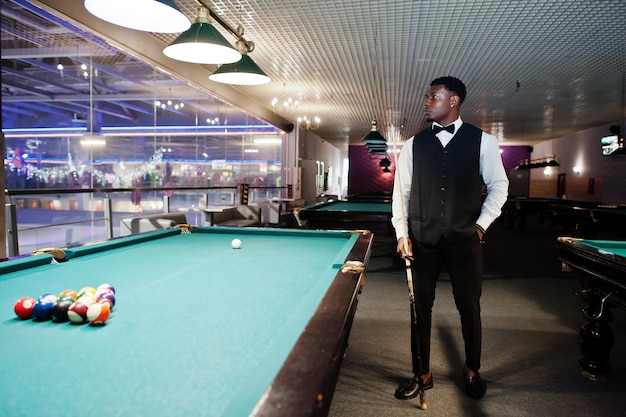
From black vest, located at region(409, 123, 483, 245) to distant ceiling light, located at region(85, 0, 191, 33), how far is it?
4.82 feet

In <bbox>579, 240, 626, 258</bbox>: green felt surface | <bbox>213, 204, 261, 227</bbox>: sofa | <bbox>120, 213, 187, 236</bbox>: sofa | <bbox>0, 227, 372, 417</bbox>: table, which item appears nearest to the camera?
<bbox>0, 227, 372, 417</bbox>: table

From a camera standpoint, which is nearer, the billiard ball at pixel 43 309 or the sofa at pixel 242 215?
the billiard ball at pixel 43 309

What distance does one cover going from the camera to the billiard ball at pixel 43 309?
4.17ft

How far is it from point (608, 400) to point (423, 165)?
1.60m

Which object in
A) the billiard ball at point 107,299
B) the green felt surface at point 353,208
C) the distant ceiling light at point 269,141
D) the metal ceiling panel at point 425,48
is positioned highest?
the metal ceiling panel at point 425,48

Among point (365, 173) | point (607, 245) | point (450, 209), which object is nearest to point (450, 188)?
point (450, 209)

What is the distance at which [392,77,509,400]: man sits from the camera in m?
2.19

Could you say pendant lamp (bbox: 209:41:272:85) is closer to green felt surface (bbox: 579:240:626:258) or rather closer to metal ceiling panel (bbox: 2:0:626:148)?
metal ceiling panel (bbox: 2:0:626:148)

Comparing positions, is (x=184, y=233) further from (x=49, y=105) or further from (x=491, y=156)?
(x=49, y=105)

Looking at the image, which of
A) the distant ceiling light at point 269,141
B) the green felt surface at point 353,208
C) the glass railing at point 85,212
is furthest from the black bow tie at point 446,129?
the distant ceiling light at point 269,141

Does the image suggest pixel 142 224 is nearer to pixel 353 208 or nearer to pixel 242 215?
pixel 353 208

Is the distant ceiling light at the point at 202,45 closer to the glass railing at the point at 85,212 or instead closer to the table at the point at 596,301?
the glass railing at the point at 85,212

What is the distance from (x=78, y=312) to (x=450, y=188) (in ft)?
5.66

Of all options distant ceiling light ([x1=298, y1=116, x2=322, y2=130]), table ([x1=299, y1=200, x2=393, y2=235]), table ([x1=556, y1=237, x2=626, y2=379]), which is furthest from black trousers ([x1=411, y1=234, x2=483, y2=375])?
distant ceiling light ([x1=298, y1=116, x2=322, y2=130])
